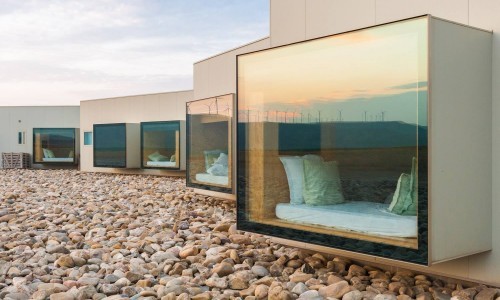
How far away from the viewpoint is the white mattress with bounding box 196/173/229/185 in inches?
351

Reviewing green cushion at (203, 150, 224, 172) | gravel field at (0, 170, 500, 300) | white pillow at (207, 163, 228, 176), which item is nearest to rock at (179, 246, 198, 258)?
gravel field at (0, 170, 500, 300)

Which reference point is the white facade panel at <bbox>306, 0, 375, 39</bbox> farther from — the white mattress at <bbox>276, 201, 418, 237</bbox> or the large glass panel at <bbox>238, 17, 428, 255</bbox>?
the white mattress at <bbox>276, 201, 418, 237</bbox>

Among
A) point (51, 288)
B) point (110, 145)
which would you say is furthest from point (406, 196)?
point (110, 145)

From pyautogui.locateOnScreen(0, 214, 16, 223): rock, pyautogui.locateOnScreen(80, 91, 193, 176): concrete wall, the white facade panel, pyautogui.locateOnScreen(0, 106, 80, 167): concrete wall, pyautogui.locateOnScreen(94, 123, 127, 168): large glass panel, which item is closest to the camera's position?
the white facade panel

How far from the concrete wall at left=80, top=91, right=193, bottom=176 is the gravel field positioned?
309 inches

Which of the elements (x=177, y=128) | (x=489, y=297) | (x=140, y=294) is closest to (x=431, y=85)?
(x=489, y=297)

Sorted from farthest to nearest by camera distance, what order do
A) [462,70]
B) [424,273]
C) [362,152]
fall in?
[424,273] → [362,152] → [462,70]

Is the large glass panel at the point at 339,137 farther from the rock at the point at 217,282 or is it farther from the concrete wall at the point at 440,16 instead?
the rock at the point at 217,282

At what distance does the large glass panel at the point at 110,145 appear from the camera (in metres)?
17.3

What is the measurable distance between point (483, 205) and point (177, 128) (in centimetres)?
1181

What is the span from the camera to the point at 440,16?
4285mm

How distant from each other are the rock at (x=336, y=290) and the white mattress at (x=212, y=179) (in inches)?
183

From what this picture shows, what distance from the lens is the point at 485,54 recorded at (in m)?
4.07

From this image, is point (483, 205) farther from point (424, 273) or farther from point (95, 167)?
point (95, 167)
